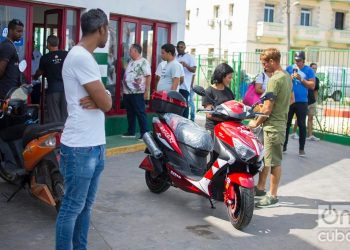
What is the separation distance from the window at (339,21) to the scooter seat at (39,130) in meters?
42.1

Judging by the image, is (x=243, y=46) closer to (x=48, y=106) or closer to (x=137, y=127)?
(x=137, y=127)

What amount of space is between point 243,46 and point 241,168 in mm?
35269

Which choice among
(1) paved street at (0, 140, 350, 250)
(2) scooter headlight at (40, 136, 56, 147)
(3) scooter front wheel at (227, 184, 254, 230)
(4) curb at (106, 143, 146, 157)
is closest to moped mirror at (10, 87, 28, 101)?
(2) scooter headlight at (40, 136, 56, 147)

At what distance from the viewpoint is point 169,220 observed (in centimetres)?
563

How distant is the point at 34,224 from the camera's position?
5176mm

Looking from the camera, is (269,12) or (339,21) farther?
(339,21)

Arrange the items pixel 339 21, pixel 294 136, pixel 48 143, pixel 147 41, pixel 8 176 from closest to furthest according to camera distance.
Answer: pixel 48 143, pixel 8 176, pixel 147 41, pixel 294 136, pixel 339 21

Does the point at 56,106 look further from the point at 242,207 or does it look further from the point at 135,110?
the point at 242,207

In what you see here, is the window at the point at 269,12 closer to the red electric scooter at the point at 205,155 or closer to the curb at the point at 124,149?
the curb at the point at 124,149

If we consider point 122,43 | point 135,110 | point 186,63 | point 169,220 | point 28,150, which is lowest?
point 169,220

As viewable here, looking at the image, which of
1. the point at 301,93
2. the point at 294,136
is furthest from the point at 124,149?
the point at 294,136

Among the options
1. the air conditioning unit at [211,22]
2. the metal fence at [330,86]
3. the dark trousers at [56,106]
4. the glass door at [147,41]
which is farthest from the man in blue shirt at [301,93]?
the air conditioning unit at [211,22]

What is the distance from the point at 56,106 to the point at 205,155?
111 inches

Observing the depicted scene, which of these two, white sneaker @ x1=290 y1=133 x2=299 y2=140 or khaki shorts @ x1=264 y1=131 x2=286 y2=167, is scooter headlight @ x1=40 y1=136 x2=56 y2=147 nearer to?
khaki shorts @ x1=264 y1=131 x2=286 y2=167
